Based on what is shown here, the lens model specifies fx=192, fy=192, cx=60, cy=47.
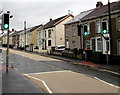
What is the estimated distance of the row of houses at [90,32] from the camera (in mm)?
27344

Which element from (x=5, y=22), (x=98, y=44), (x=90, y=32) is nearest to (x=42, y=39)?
(x=90, y=32)

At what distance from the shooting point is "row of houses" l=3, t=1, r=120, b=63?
2734cm

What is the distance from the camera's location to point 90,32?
33.3 metres

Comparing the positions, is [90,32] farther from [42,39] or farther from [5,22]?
[42,39]

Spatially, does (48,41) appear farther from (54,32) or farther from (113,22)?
(113,22)

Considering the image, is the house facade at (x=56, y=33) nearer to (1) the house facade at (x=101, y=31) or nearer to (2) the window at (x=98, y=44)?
(1) the house facade at (x=101, y=31)

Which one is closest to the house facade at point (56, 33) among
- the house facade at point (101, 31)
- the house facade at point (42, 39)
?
the house facade at point (42, 39)

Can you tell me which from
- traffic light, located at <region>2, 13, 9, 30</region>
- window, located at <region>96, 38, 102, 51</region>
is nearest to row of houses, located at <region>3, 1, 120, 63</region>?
window, located at <region>96, 38, 102, 51</region>

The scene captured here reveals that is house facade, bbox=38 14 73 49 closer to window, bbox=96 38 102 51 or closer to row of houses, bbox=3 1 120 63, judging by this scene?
row of houses, bbox=3 1 120 63

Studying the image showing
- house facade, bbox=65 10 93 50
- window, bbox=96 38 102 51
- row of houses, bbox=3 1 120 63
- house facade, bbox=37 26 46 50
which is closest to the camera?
row of houses, bbox=3 1 120 63

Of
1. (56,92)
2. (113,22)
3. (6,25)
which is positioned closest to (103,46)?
(113,22)

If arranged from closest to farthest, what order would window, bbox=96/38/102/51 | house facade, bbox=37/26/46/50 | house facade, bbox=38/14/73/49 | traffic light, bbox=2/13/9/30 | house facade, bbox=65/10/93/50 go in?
traffic light, bbox=2/13/9/30 → window, bbox=96/38/102/51 → house facade, bbox=65/10/93/50 → house facade, bbox=38/14/73/49 → house facade, bbox=37/26/46/50

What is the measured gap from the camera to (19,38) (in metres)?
82.8

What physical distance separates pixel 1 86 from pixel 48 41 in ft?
142
